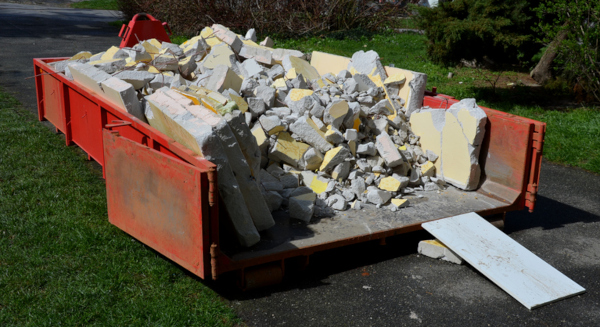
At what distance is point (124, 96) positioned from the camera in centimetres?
437

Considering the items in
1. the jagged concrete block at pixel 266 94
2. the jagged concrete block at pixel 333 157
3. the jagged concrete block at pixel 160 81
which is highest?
the jagged concrete block at pixel 160 81

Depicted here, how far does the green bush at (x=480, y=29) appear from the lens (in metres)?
8.51

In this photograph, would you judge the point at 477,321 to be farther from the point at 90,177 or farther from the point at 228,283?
the point at 90,177

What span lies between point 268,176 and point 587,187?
404cm

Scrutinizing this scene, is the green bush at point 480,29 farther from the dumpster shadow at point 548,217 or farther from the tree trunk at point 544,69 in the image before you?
the dumpster shadow at point 548,217

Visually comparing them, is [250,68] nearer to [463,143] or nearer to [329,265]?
[463,143]

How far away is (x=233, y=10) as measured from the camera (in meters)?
14.9

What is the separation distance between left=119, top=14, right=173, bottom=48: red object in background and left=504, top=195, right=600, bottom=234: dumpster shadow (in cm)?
496

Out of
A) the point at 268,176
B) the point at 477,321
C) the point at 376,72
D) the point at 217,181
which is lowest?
the point at 477,321

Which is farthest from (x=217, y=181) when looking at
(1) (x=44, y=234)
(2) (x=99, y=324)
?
(1) (x=44, y=234)

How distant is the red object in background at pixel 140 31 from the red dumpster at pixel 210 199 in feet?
4.21

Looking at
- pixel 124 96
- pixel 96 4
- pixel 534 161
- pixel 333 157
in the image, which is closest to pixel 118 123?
pixel 124 96

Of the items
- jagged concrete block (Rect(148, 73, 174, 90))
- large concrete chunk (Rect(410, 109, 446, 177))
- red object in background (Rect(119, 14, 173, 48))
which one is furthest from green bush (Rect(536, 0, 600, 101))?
jagged concrete block (Rect(148, 73, 174, 90))

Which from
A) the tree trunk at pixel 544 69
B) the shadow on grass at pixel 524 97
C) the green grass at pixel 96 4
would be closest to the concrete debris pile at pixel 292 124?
the shadow on grass at pixel 524 97
